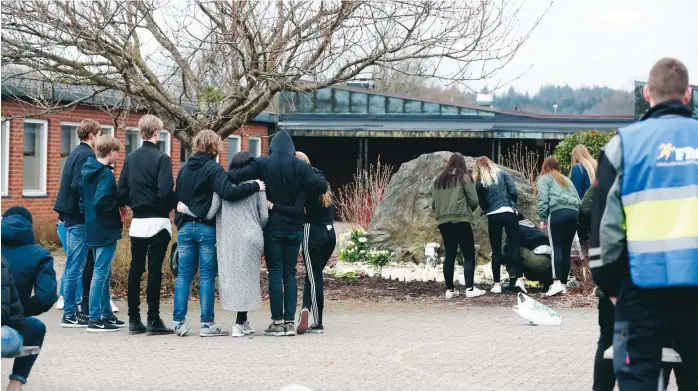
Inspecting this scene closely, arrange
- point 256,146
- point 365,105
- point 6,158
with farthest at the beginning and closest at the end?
1. point 365,105
2. point 256,146
3. point 6,158

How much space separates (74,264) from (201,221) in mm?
1624

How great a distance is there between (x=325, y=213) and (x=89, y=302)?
8.28 feet

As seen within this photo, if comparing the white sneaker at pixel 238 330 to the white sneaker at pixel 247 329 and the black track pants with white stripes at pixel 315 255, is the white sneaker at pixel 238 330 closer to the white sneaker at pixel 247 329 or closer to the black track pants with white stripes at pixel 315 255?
the white sneaker at pixel 247 329

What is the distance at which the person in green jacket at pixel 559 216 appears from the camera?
42.0 ft

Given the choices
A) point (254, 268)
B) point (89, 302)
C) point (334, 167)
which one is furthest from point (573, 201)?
point (334, 167)

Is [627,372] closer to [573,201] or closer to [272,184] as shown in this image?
[272,184]

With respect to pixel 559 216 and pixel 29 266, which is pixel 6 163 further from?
pixel 29 266

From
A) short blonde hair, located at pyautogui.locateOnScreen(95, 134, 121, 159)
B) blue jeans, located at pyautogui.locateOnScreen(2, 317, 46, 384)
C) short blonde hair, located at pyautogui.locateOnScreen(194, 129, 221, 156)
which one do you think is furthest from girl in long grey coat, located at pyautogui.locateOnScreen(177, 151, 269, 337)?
blue jeans, located at pyautogui.locateOnScreen(2, 317, 46, 384)

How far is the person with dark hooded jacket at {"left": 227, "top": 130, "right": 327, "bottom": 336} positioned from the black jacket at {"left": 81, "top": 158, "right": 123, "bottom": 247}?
1230 mm

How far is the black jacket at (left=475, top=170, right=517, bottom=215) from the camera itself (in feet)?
42.7

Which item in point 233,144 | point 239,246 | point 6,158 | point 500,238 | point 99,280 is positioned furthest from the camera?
point 233,144

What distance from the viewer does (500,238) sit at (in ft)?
43.3

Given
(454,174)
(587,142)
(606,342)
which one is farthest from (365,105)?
(606,342)

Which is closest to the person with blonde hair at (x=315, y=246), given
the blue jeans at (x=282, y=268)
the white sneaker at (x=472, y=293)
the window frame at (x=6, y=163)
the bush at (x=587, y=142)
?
the blue jeans at (x=282, y=268)
